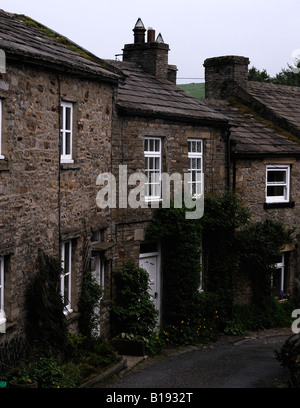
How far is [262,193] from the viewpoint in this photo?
20812 mm

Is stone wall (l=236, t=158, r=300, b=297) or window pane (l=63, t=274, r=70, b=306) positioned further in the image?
stone wall (l=236, t=158, r=300, b=297)

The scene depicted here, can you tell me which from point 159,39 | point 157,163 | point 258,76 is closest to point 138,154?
point 157,163

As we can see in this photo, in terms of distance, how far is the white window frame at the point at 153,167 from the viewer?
17312 millimetres

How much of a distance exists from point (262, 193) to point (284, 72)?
34.9 meters

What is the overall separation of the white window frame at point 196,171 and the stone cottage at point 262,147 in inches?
50.3

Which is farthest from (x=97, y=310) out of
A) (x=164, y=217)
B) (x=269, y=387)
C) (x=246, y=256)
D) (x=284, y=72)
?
(x=284, y=72)

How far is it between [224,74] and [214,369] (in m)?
13.0

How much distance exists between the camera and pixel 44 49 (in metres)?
13.2

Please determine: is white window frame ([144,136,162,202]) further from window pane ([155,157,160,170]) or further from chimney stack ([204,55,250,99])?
chimney stack ([204,55,250,99])

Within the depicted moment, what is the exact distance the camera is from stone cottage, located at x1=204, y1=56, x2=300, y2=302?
20422mm

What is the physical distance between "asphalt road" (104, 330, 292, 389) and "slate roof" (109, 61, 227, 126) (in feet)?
19.7

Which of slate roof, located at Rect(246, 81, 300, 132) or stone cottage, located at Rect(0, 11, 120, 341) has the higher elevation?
slate roof, located at Rect(246, 81, 300, 132)

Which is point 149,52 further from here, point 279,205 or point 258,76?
point 258,76

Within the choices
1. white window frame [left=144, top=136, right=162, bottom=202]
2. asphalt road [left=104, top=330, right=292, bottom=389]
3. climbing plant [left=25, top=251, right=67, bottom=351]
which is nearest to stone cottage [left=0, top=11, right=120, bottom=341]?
climbing plant [left=25, top=251, right=67, bottom=351]
